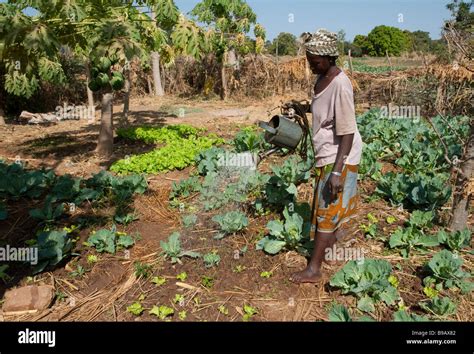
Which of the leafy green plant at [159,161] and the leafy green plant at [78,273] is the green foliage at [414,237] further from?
the leafy green plant at [159,161]

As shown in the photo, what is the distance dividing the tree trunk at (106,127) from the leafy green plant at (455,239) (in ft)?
16.3

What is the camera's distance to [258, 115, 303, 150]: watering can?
9.64 ft

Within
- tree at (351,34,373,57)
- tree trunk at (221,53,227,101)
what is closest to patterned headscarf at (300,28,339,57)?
tree trunk at (221,53,227,101)

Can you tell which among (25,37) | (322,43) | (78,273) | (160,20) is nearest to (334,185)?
(322,43)

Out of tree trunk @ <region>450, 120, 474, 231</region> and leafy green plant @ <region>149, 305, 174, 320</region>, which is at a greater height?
tree trunk @ <region>450, 120, 474, 231</region>

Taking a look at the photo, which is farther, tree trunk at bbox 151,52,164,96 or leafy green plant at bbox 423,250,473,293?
tree trunk at bbox 151,52,164,96

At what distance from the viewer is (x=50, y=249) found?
313 centimetres

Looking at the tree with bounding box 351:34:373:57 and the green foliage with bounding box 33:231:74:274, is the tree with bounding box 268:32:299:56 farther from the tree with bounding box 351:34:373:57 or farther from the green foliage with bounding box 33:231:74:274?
the green foliage with bounding box 33:231:74:274

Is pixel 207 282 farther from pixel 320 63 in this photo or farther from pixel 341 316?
pixel 320 63

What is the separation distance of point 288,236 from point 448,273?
1186 millimetres

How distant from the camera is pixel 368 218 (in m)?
3.79

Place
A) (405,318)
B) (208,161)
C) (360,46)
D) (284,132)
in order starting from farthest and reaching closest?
(360,46) → (208,161) → (284,132) → (405,318)

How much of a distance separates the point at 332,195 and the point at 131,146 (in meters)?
5.36

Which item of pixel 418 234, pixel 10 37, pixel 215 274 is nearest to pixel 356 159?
pixel 418 234
